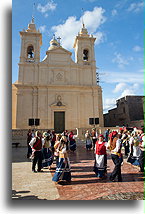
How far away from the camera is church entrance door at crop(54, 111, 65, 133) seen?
19809mm

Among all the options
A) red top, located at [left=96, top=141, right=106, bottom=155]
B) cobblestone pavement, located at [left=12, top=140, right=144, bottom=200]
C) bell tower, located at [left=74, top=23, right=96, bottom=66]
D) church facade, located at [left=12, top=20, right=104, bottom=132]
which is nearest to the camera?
cobblestone pavement, located at [left=12, top=140, right=144, bottom=200]

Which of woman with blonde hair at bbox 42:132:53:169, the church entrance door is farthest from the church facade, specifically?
woman with blonde hair at bbox 42:132:53:169

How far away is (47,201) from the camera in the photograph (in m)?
3.14

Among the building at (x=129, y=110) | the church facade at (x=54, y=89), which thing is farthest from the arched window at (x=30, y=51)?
the building at (x=129, y=110)

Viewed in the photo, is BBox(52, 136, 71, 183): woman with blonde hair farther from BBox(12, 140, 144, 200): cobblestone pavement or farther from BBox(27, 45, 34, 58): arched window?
BBox(27, 45, 34, 58): arched window

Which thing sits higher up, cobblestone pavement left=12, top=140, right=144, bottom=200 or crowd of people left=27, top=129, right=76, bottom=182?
crowd of people left=27, top=129, right=76, bottom=182

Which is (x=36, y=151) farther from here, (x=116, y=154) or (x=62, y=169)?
(x=116, y=154)

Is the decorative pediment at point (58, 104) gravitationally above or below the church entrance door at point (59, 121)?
above

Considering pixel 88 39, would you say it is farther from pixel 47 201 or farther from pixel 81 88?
pixel 47 201

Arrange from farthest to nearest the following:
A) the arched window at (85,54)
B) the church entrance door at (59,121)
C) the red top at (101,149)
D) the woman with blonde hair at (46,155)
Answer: the arched window at (85,54) → the church entrance door at (59,121) → the woman with blonde hair at (46,155) → the red top at (101,149)

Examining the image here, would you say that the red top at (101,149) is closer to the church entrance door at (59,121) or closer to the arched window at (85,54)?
the church entrance door at (59,121)

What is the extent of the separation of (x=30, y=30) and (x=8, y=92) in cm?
2280

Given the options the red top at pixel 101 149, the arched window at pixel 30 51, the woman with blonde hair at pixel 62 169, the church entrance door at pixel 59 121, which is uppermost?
the arched window at pixel 30 51

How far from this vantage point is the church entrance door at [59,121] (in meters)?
19.8
